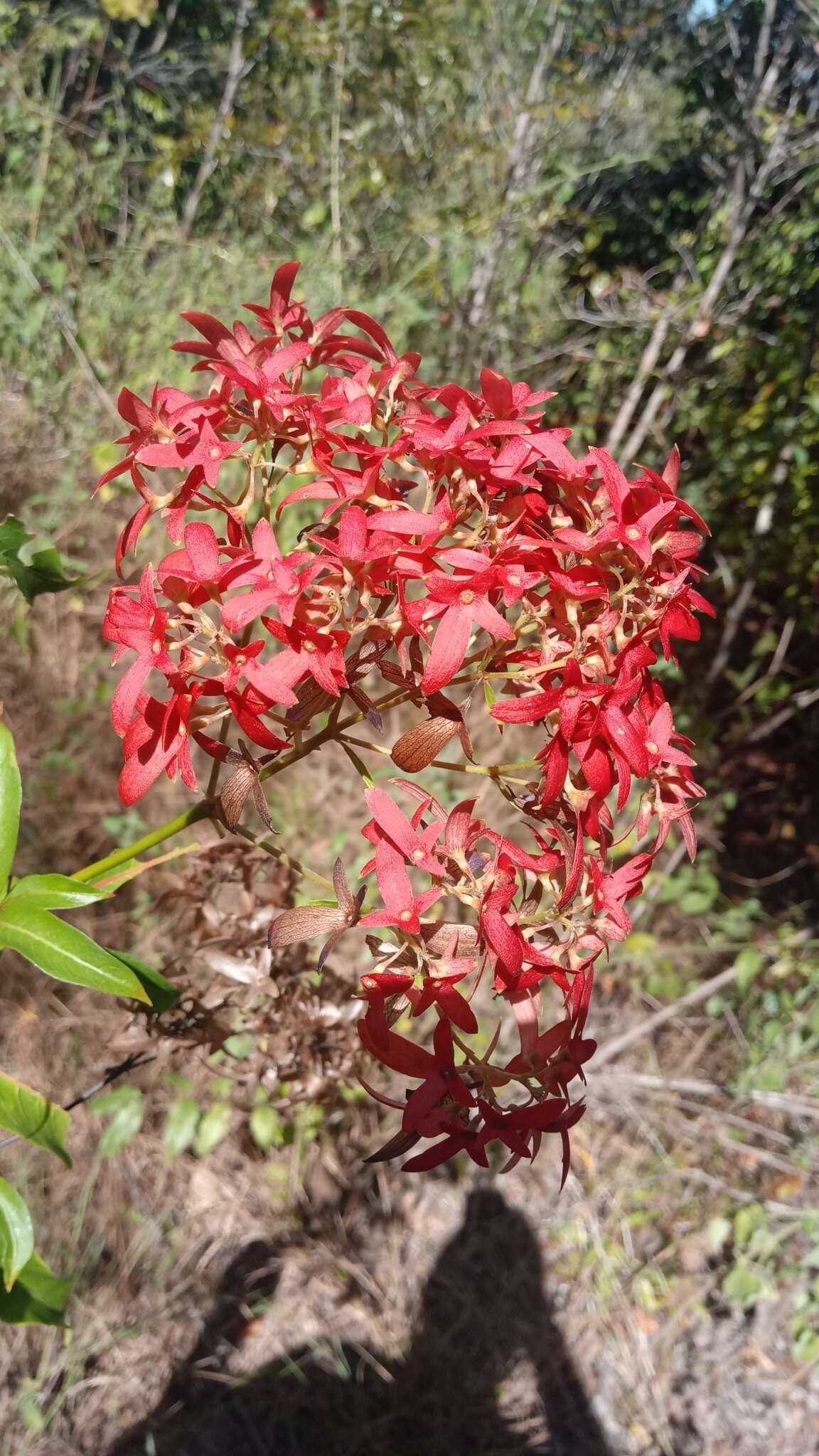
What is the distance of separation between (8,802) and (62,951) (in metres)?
0.22

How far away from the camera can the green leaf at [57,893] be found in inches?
31.7

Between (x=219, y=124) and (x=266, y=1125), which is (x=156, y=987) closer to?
(x=266, y=1125)

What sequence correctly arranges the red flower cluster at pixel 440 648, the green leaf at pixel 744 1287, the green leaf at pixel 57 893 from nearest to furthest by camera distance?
the red flower cluster at pixel 440 648, the green leaf at pixel 57 893, the green leaf at pixel 744 1287

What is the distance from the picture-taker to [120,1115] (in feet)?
6.31

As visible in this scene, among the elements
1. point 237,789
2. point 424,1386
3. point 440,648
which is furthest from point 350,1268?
point 440,648

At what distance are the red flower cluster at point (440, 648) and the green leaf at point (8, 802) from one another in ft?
0.76

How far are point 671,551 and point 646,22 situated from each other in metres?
3.48

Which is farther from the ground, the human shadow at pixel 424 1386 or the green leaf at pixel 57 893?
the green leaf at pixel 57 893

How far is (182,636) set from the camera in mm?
825

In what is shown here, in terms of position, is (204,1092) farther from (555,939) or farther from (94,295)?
(94,295)

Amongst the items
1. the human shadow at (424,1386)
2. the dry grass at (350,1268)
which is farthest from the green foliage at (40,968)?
the human shadow at (424,1386)

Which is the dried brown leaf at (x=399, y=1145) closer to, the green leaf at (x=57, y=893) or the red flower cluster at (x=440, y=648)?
the red flower cluster at (x=440, y=648)

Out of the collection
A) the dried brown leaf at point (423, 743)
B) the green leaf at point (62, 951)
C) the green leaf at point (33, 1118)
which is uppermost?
the dried brown leaf at point (423, 743)

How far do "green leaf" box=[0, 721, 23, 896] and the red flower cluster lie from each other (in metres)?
0.23
